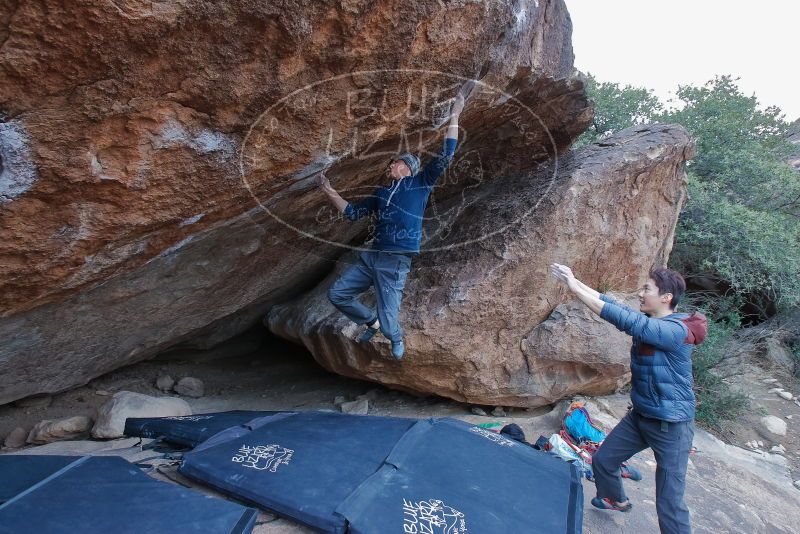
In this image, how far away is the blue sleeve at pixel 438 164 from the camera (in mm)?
2957

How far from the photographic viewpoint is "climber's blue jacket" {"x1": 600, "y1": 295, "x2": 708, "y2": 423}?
7.14 ft

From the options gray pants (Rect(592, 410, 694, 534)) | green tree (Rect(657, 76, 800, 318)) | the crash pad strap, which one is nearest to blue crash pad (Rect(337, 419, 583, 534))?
gray pants (Rect(592, 410, 694, 534))

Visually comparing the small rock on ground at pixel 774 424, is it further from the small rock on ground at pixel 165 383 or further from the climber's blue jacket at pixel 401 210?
the small rock on ground at pixel 165 383

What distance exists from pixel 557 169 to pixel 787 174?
199 inches

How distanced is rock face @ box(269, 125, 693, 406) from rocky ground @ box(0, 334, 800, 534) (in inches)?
15.2

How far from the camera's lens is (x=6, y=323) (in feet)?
9.62

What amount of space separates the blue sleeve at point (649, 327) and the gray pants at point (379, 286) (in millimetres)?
1566

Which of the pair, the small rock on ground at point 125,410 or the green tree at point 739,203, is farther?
the green tree at point 739,203

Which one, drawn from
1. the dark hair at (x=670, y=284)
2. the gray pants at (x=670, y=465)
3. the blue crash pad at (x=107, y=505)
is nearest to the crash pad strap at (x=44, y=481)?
the blue crash pad at (x=107, y=505)

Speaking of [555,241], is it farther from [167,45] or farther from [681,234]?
[681,234]

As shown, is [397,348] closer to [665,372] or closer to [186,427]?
[186,427]

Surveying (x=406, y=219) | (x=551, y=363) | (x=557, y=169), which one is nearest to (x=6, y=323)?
(x=406, y=219)

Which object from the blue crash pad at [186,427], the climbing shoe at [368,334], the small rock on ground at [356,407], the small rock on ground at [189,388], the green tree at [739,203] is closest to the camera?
the blue crash pad at [186,427]

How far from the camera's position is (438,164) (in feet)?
10.1
